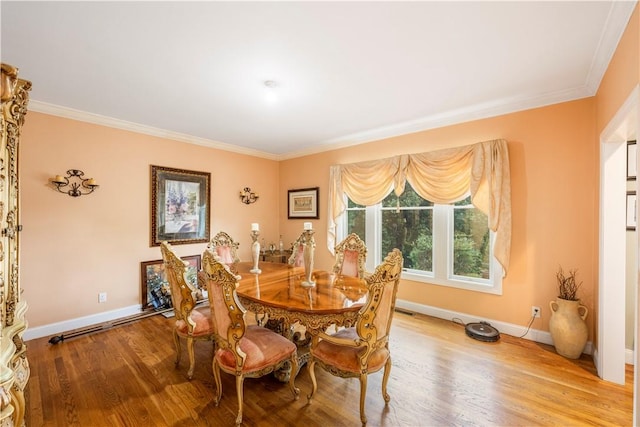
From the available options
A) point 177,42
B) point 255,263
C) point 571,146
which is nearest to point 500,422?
point 255,263

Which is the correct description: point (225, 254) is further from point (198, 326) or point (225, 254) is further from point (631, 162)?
point (631, 162)

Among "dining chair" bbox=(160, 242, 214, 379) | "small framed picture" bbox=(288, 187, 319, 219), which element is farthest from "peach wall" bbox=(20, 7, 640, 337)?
"dining chair" bbox=(160, 242, 214, 379)

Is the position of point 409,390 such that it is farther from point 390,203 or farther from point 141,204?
point 141,204

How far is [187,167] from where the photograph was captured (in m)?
4.26

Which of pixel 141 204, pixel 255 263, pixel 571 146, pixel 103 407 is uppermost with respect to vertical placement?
pixel 571 146

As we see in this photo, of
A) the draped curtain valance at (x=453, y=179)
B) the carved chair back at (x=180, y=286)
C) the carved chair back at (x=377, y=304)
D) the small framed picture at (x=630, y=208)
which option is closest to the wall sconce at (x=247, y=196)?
the draped curtain valance at (x=453, y=179)

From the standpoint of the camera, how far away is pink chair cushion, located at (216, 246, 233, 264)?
3596 mm

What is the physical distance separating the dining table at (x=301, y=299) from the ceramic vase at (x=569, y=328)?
1994mm

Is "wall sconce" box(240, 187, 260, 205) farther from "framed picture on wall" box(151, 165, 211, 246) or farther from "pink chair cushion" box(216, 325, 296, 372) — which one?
"pink chair cushion" box(216, 325, 296, 372)

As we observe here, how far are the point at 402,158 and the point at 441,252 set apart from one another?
4.66 feet

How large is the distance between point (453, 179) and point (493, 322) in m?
1.80

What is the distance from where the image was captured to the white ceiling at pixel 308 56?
167 cm

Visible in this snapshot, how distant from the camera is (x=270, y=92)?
2.73 m

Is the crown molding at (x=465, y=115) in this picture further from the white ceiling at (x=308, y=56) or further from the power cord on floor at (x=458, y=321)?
the power cord on floor at (x=458, y=321)
